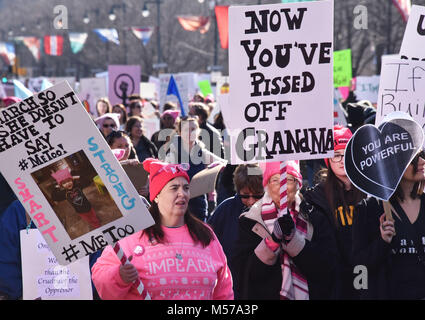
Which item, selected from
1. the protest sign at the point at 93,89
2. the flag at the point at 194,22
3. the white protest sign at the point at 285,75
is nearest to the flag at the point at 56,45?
the flag at the point at 194,22

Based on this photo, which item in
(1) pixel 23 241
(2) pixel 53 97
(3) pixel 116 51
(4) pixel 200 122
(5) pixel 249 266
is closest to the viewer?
(2) pixel 53 97

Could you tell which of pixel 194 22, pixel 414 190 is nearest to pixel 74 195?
pixel 414 190

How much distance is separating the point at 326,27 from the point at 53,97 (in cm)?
178

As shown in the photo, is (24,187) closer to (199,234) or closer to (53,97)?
(53,97)

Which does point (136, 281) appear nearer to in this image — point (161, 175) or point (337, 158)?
point (161, 175)

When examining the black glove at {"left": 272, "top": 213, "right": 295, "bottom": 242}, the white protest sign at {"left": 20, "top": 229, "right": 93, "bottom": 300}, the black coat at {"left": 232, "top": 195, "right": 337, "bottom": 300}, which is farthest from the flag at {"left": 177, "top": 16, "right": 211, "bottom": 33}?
the black glove at {"left": 272, "top": 213, "right": 295, "bottom": 242}

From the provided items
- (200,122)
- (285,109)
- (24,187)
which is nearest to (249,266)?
(285,109)

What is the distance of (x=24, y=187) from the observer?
4695 mm

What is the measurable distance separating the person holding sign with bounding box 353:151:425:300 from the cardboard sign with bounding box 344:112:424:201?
100 millimetres

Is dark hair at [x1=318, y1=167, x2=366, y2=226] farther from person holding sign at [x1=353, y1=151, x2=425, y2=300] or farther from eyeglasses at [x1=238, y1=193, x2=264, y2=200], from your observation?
eyeglasses at [x1=238, y1=193, x2=264, y2=200]

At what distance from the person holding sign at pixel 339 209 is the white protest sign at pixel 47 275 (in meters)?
1.40

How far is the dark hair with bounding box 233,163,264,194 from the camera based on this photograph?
21.0 feet

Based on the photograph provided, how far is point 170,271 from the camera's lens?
184 inches

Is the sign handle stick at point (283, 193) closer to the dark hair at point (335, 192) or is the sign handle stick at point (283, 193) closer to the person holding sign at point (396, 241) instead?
the person holding sign at point (396, 241)
